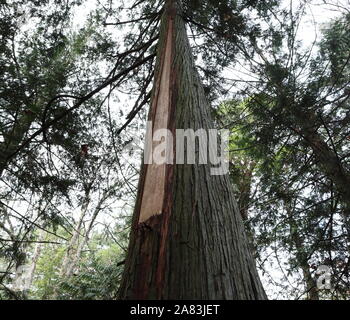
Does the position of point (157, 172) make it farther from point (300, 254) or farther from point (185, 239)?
point (300, 254)

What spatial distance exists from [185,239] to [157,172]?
472 millimetres

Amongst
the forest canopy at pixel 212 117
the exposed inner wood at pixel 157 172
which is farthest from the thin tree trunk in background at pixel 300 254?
the exposed inner wood at pixel 157 172

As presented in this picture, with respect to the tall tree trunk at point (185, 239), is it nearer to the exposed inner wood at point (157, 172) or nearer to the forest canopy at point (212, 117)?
the exposed inner wood at point (157, 172)

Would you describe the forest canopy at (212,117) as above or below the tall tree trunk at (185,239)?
above

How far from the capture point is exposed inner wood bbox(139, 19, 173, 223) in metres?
1.33

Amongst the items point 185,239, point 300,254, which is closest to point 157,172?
point 185,239

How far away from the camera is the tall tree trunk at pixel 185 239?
103 cm

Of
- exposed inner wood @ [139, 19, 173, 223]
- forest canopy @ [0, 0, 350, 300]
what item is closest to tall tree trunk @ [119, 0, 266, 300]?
exposed inner wood @ [139, 19, 173, 223]

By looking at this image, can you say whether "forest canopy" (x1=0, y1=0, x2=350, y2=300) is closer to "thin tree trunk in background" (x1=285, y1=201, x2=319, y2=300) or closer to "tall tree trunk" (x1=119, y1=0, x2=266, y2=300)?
"thin tree trunk in background" (x1=285, y1=201, x2=319, y2=300)

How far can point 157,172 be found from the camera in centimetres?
151

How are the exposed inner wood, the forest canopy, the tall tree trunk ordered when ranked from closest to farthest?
the tall tree trunk < the exposed inner wood < the forest canopy

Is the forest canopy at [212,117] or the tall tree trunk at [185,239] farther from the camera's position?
the forest canopy at [212,117]

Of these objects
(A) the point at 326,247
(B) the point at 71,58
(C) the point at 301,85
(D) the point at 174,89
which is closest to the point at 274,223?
(A) the point at 326,247
